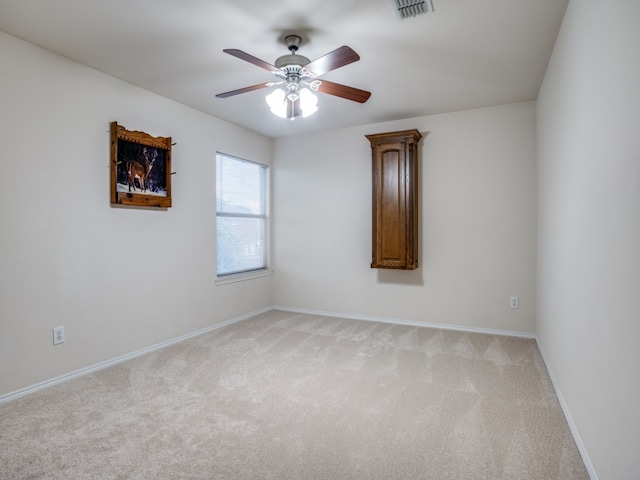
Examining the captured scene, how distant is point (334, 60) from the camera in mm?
2184

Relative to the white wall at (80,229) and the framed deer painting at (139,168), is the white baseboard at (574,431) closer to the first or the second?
the white wall at (80,229)

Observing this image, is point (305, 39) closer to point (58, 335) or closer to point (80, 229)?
point (80, 229)

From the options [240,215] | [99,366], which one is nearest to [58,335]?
[99,366]

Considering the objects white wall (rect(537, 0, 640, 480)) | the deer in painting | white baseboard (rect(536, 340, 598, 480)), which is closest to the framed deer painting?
the deer in painting

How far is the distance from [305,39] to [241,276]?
2918 millimetres

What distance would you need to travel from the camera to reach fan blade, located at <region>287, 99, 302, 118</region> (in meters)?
2.73

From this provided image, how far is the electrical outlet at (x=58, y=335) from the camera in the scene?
268cm

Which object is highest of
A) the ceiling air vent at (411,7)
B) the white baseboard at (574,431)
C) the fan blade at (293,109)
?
the ceiling air vent at (411,7)

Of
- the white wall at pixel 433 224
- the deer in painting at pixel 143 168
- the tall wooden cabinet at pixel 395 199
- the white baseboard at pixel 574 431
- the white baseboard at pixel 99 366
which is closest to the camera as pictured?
the white baseboard at pixel 574 431

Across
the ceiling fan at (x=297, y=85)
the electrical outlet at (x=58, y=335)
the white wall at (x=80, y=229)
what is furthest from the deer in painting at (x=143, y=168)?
the electrical outlet at (x=58, y=335)

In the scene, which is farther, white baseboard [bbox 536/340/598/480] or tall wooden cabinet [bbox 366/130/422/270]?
tall wooden cabinet [bbox 366/130/422/270]

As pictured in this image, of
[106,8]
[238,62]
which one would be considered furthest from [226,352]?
[106,8]

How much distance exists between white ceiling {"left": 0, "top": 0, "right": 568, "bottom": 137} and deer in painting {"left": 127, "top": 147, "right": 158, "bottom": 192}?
0.60 meters

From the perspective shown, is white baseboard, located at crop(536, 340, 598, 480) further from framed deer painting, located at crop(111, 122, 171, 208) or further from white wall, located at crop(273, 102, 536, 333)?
framed deer painting, located at crop(111, 122, 171, 208)
